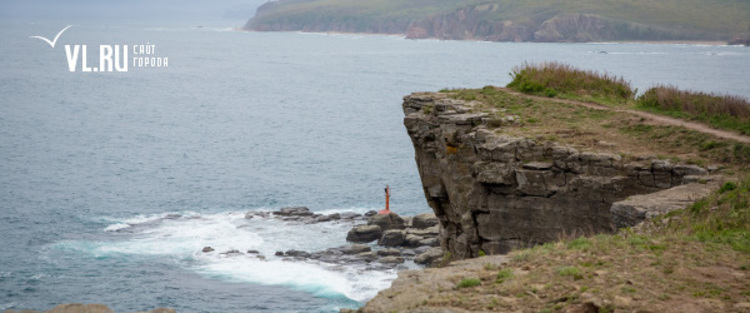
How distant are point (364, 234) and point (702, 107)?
73.7 ft

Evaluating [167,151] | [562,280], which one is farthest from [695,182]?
[167,151]

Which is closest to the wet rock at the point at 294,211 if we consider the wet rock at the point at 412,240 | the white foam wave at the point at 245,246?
the white foam wave at the point at 245,246

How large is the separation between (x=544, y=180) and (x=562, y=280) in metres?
11.4

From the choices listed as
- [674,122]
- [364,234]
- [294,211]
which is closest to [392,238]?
[364,234]

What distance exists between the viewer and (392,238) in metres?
44.4

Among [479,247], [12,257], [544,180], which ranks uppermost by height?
[544,180]

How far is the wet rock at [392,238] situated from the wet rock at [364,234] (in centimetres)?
100

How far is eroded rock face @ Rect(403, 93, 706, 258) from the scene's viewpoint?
23.2 m

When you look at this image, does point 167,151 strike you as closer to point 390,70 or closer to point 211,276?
point 211,276

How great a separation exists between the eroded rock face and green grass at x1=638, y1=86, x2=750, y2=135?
193 inches

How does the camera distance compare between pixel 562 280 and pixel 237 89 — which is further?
pixel 237 89

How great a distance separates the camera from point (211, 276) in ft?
128

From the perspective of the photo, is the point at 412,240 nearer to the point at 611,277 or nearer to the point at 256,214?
the point at 256,214

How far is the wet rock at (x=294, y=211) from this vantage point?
170 ft
